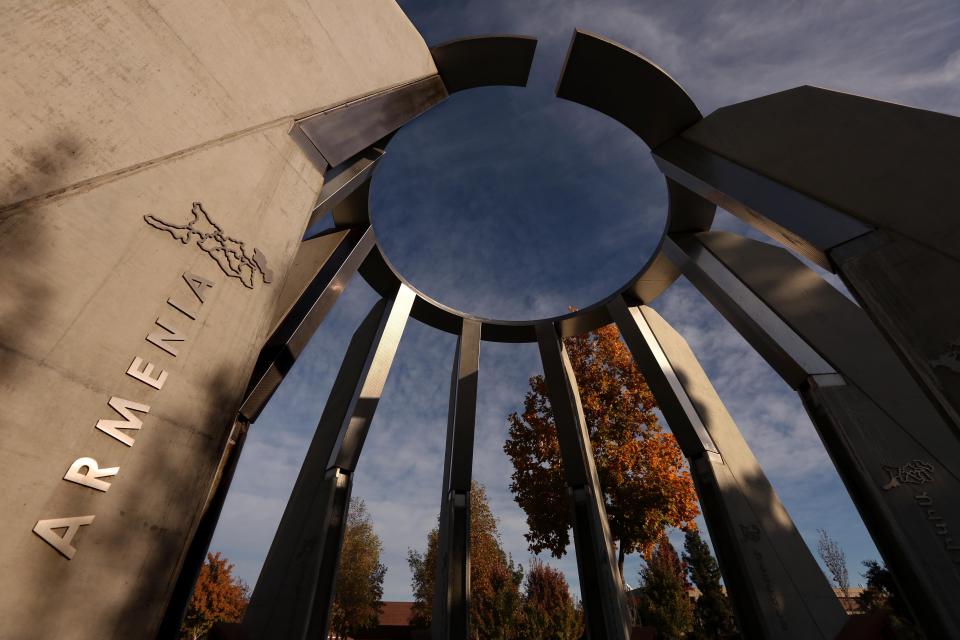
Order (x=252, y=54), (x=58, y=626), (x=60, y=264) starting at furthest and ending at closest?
1. (x=252, y=54)
2. (x=60, y=264)
3. (x=58, y=626)

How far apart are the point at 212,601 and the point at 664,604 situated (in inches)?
1133

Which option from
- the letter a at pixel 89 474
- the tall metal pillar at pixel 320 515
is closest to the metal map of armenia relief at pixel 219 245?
the letter a at pixel 89 474

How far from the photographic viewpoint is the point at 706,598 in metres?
24.2

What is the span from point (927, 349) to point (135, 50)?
733cm

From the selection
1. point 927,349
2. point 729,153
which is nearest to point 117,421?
point 927,349

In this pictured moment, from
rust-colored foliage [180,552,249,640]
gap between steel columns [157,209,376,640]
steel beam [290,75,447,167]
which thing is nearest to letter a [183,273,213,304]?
gap between steel columns [157,209,376,640]

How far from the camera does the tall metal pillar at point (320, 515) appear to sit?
306 inches

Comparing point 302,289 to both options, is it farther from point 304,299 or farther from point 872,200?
point 872,200

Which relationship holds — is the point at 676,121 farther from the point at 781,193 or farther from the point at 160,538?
the point at 160,538

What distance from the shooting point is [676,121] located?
320 inches

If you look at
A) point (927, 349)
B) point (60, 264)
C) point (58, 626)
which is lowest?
point (58, 626)

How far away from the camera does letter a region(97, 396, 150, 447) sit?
280 centimetres

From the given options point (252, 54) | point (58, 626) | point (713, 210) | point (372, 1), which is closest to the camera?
point (58, 626)

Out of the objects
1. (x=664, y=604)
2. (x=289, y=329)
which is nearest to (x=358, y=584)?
(x=664, y=604)
